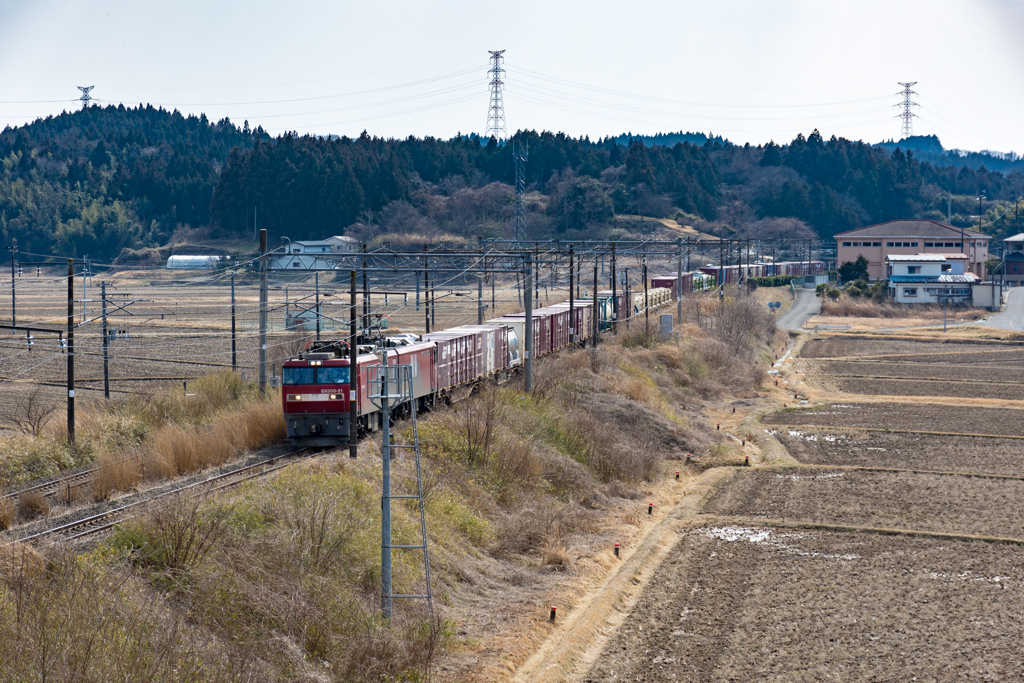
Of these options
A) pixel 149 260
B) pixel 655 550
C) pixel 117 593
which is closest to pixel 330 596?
pixel 117 593

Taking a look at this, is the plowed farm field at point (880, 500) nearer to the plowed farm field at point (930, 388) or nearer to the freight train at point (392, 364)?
the freight train at point (392, 364)

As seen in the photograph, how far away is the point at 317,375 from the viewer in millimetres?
25344

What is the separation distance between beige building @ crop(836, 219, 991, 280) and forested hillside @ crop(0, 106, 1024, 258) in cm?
3080

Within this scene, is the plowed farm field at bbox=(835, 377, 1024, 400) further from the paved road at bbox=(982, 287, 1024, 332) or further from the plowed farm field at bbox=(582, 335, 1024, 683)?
the paved road at bbox=(982, 287, 1024, 332)

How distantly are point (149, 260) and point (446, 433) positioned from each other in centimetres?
12079

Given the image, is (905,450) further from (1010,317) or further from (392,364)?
(1010,317)

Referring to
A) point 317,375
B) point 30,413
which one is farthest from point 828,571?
point 30,413

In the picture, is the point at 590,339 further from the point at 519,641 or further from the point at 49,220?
the point at 49,220

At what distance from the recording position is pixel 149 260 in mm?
135250

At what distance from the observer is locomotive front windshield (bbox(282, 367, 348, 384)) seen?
83.2 ft

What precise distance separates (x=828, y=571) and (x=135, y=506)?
49.7 feet

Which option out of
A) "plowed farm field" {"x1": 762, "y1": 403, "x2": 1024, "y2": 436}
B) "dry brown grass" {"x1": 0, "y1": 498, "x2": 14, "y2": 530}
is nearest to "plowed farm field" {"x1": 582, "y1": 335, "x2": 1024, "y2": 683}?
"plowed farm field" {"x1": 762, "y1": 403, "x2": 1024, "y2": 436}

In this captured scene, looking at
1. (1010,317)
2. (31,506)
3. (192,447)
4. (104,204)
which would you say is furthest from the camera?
(104,204)

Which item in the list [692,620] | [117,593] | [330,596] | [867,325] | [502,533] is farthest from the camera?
[867,325]
